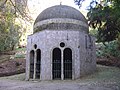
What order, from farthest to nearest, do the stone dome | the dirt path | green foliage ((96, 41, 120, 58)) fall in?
green foliage ((96, 41, 120, 58))
the stone dome
the dirt path

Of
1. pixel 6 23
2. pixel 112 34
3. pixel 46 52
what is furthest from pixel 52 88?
pixel 112 34

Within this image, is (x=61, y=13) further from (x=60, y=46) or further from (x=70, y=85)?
(x=70, y=85)

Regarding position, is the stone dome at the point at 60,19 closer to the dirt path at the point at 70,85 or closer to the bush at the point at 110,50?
the dirt path at the point at 70,85

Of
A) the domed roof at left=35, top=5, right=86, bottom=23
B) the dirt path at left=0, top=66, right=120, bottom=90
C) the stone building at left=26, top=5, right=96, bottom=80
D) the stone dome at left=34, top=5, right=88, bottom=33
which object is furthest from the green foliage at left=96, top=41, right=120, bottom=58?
the dirt path at left=0, top=66, right=120, bottom=90

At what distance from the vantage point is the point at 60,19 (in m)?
21.7

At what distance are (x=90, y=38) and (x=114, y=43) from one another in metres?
11.1

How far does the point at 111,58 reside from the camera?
30344mm

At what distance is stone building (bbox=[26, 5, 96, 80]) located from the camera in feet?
66.8

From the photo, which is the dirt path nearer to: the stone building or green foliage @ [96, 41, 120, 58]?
the stone building

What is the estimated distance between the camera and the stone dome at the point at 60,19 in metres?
21.7

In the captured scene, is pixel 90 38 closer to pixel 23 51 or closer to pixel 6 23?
pixel 6 23

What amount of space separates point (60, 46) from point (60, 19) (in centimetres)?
279

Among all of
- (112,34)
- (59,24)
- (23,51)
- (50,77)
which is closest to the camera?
(50,77)

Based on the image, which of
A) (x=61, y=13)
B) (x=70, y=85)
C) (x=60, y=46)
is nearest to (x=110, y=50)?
(x=61, y=13)
